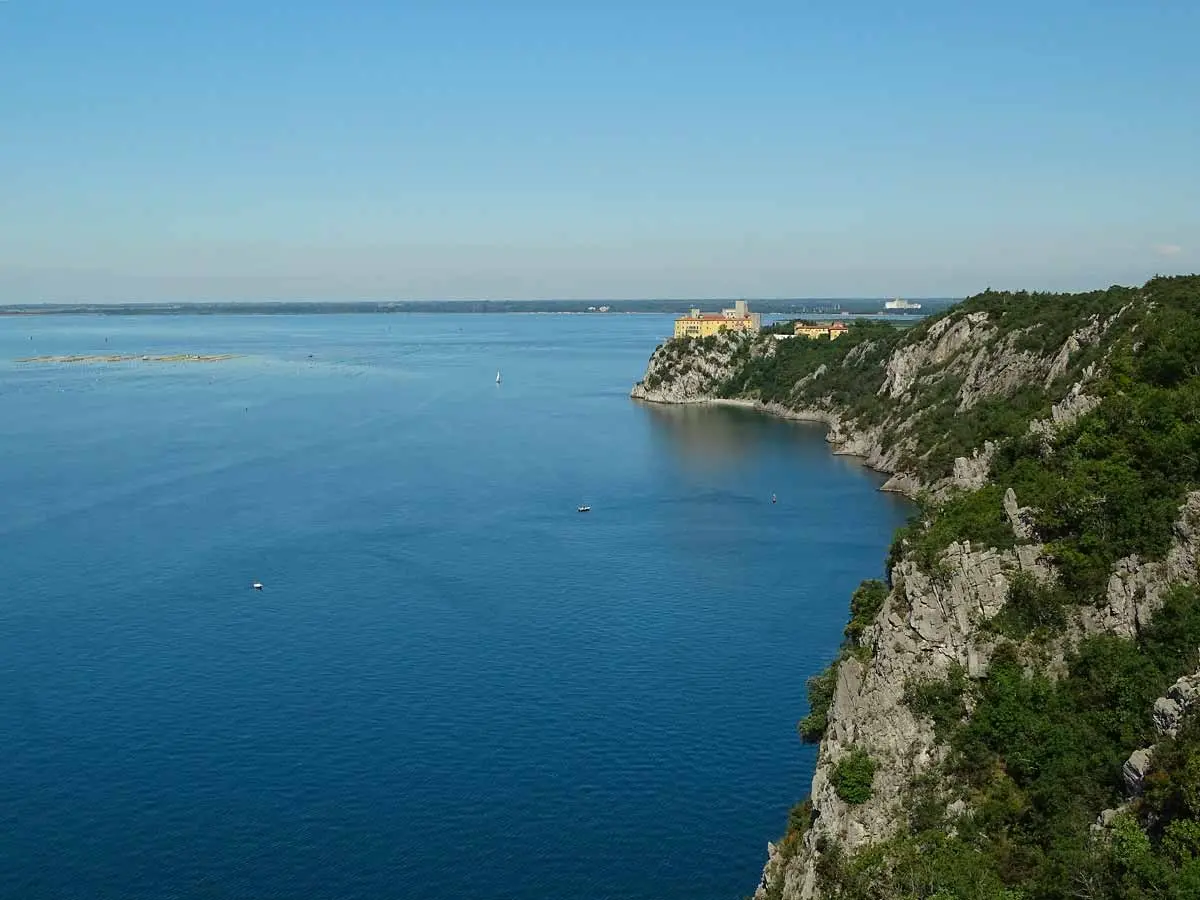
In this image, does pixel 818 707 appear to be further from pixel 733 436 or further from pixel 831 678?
pixel 733 436

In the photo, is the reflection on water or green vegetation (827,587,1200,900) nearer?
green vegetation (827,587,1200,900)

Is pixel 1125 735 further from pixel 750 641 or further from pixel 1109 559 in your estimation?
pixel 750 641

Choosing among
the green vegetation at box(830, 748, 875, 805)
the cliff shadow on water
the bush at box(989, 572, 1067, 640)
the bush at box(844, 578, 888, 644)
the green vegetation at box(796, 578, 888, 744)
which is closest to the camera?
the green vegetation at box(830, 748, 875, 805)

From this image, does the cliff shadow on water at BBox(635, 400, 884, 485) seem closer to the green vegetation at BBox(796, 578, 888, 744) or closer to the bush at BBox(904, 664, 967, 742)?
the green vegetation at BBox(796, 578, 888, 744)

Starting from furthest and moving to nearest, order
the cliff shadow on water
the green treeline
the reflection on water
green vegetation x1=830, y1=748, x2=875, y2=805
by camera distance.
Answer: the reflection on water → the cliff shadow on water → green vegetation x1=830, y1=748, x2=875, y2=805 → the green treeline

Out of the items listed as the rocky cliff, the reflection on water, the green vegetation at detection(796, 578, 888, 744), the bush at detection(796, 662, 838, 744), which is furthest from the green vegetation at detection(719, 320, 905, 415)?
the rocky cliff

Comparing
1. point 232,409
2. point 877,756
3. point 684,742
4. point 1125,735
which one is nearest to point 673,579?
point 684,742
